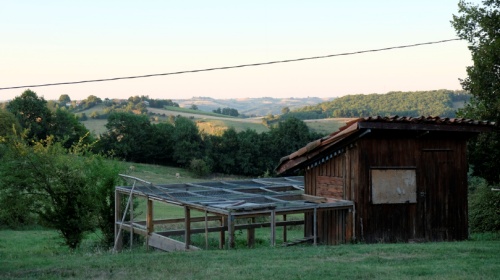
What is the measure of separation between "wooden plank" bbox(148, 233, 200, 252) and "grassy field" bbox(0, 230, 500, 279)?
489 centimetres

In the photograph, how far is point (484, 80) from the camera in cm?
2194

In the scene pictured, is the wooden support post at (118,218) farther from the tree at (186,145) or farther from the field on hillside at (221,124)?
the field on hillside at (221,124)

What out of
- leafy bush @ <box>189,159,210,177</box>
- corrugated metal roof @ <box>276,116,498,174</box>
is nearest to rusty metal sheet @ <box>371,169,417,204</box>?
corrugated metal roof @ <box>276,116,498,174</box>

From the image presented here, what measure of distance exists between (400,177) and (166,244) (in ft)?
27.4

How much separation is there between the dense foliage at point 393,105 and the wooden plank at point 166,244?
65580 millimetres

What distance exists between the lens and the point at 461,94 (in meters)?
100

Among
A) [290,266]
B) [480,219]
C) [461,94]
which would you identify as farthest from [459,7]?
[461,94]

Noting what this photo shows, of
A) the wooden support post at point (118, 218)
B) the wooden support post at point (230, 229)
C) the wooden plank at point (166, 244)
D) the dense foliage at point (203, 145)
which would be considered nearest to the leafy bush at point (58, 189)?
the wooden support post at point (118, 218)

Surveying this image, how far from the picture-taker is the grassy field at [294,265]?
449 inches

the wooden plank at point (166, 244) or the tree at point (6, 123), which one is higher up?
the tree at point (6, 123)

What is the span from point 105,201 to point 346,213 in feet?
39.8

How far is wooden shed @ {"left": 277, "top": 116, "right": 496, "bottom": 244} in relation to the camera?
1919cm

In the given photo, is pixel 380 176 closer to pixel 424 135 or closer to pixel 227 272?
pixel 424 135

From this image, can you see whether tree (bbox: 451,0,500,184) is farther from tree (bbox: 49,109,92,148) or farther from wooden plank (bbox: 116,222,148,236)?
tree (bbox: 49,109,92,148)
